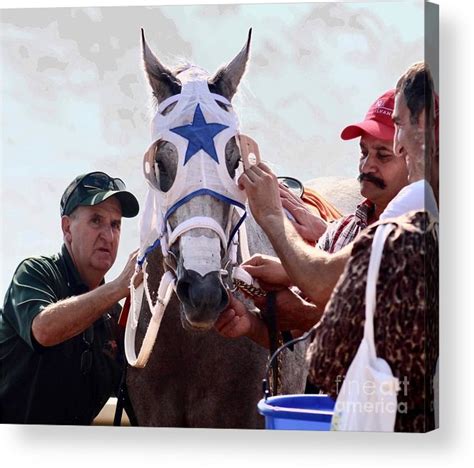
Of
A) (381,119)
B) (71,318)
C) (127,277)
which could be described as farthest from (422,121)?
(71,318)

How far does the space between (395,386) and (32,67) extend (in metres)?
2.28

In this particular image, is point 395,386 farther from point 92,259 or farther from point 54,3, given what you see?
point 54,3

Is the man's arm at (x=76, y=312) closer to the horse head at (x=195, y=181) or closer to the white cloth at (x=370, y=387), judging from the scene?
the horse head at (x=195, y=181)

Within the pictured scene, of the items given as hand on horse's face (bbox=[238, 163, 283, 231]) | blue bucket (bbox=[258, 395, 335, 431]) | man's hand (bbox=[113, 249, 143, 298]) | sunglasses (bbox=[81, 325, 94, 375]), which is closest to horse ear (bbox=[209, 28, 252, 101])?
hand on horse's face (bbox=[238, 163, 283, 231])

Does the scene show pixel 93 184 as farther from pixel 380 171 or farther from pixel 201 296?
pixel 380 171

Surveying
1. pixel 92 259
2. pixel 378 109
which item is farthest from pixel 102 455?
pixel 378 109

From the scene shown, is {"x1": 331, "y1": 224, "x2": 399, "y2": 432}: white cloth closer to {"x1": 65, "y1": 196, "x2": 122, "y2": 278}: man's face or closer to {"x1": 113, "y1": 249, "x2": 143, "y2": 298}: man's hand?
{"x1": 113, "y1": 249, "x2": 143, "y2": 298}: man's hand

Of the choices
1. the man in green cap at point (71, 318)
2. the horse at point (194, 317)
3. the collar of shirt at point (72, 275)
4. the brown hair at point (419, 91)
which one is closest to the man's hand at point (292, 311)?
the horse at point (194, 317)

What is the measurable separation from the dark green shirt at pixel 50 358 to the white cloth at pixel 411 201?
4.65 ft

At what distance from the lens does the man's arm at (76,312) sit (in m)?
7.13

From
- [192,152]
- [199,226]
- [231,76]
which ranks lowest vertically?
[199,226]

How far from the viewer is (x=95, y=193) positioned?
7195 mm

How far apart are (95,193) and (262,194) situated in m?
0.82

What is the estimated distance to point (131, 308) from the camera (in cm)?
710
